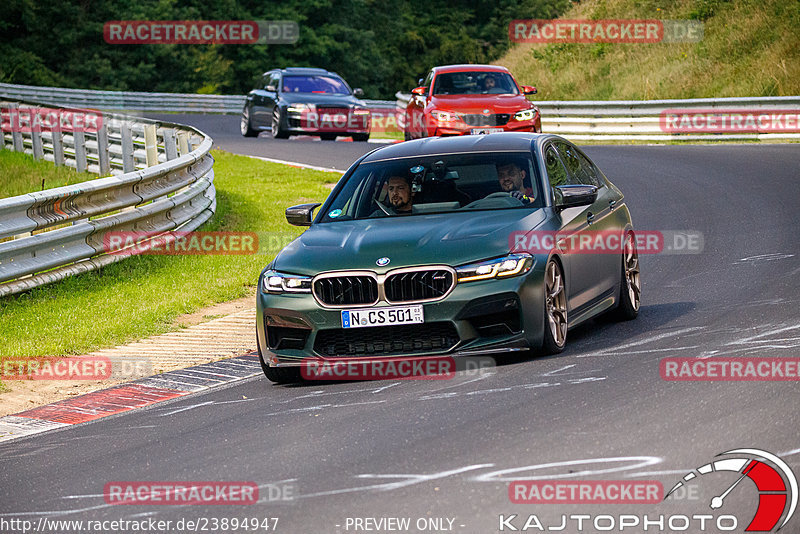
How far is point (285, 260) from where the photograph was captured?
8.80m

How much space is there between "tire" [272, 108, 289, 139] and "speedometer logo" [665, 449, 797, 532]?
26.3 m

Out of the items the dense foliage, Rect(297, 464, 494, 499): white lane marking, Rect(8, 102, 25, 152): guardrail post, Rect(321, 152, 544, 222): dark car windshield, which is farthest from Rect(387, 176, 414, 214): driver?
the dense foliage

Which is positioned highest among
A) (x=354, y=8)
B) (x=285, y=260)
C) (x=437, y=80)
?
(x=285, y=260)

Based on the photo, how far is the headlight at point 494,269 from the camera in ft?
27.2

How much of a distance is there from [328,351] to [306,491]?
2.62 meters

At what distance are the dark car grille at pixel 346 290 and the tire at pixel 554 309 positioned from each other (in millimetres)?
1117

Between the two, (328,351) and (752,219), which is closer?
(328,351)

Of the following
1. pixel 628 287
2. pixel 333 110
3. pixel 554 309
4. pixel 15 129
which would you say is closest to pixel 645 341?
pixel 554 309

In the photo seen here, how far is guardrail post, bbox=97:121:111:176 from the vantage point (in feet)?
74.5

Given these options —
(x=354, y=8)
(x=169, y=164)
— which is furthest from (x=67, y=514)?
(x=354, y=8)

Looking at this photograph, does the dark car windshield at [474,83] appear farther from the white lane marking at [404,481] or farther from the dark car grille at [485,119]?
the white lane marking at [404,481]

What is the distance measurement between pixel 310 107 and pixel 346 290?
909 inches

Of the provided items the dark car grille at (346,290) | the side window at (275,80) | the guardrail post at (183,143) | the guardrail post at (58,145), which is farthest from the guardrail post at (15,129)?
the dark car grille at (346,290)

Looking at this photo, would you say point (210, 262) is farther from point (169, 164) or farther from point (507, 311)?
point (507, 311)
